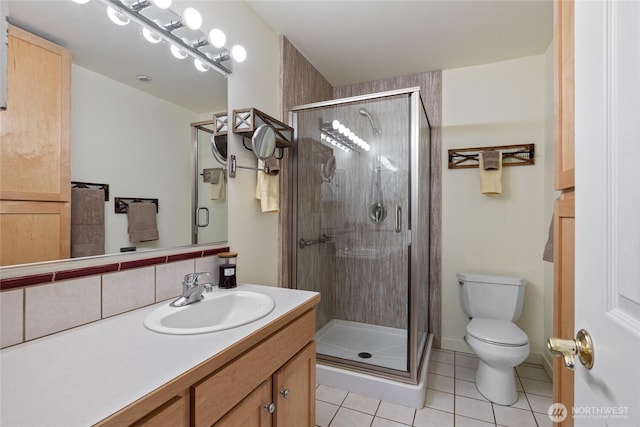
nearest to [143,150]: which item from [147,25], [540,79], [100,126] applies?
[100,126]

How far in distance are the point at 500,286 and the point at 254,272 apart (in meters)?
1.87

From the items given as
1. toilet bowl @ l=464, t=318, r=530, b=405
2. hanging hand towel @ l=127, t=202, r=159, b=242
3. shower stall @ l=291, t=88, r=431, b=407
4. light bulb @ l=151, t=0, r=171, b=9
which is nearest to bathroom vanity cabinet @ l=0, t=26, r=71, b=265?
hanging hand towel @ l=127, t=202, r=159, b=242

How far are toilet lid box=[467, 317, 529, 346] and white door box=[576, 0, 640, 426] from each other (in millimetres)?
1475

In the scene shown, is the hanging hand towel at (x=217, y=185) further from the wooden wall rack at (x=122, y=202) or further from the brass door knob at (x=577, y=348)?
the brass door knob at (x=577, y=348)

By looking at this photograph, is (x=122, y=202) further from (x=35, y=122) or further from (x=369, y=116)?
(x=369, y=116)

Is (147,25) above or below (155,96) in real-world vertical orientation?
above

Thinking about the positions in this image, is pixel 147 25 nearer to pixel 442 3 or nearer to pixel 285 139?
pixel 285 139

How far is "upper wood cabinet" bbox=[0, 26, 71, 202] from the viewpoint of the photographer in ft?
2.76

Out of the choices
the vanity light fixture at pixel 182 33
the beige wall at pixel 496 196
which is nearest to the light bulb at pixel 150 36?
the vanity light fixture at pixel 182 33

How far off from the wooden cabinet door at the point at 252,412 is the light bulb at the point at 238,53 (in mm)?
1599

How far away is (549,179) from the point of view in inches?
87.0

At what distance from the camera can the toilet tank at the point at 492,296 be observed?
2221 millimetres

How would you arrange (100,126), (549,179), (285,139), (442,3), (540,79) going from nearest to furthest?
(100,126)
(442,3)
(285,139)
(549,179)
(540,79)

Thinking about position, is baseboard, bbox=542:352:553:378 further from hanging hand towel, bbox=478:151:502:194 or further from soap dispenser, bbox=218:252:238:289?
soap dispenser, bbox=218:252:238:289
